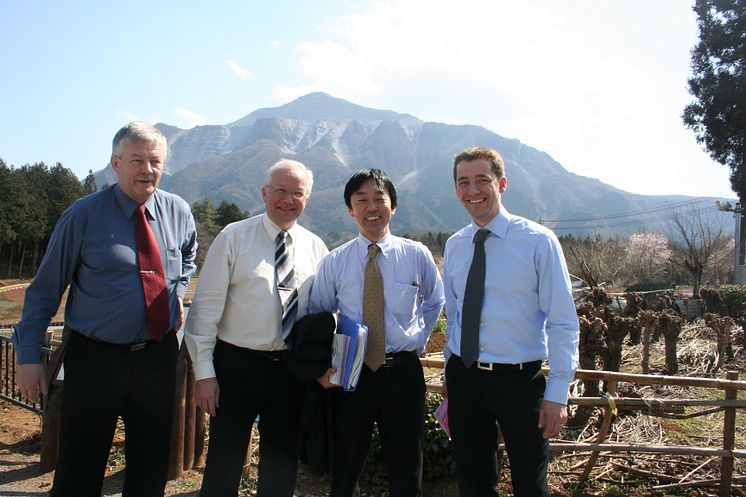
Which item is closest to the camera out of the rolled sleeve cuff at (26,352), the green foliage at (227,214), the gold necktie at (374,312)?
the rolled sleeve cuff at (26,352)

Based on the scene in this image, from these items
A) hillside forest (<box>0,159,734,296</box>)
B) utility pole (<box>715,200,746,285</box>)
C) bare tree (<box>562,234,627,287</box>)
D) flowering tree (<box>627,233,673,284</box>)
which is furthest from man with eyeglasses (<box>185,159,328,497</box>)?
flowering tree (<box>627,233,673,284</box>)

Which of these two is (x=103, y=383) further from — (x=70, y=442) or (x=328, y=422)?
(x=328, y=422)

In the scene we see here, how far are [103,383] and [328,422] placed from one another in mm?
1192

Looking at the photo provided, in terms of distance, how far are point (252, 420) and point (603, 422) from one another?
9.59 feet

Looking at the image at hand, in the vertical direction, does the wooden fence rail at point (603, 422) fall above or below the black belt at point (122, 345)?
below

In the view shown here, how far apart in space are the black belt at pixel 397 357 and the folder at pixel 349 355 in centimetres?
15

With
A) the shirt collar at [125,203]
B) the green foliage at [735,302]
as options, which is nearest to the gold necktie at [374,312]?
the shirt collar at [125,203]

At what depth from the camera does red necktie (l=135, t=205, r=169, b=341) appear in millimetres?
2818

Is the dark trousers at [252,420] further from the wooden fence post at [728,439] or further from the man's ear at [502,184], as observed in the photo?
the wooden fence post at [728,439]

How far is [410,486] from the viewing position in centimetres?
302

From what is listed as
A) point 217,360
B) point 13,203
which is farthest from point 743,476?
point 13,203

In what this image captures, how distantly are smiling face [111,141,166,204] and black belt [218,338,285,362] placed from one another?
944 millimetres

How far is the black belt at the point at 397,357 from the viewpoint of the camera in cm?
303

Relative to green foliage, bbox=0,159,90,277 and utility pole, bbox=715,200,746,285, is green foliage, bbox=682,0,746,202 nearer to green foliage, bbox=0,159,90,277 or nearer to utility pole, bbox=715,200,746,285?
utility pole, bbox=715,200,746,285
